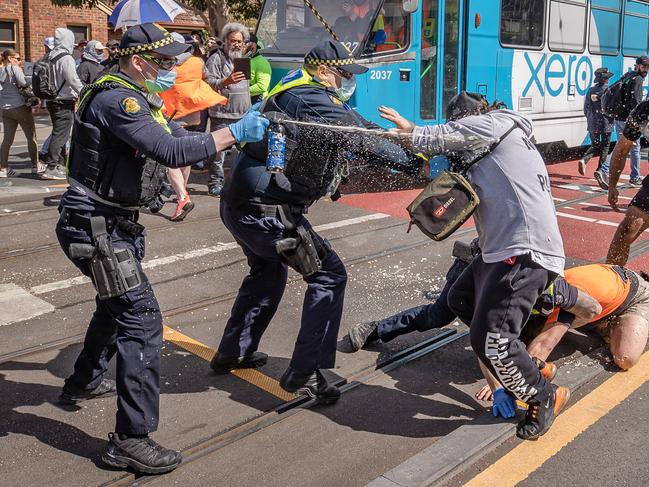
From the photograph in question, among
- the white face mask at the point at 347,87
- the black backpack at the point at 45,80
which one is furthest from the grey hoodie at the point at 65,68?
the white face mask at the point at 347,87

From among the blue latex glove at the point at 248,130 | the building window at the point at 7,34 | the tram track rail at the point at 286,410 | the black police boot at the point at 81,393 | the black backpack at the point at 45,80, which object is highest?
the building window at the point at 7,34

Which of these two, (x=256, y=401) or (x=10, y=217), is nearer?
(x=256, y=401)

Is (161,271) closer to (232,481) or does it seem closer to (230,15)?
(232,481)

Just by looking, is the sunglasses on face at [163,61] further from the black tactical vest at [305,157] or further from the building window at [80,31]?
the building window at [80,31]

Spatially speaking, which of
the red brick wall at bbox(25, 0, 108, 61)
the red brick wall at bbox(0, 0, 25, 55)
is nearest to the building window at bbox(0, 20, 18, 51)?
the red brick wall at bbox(0, 0, 25, 55)

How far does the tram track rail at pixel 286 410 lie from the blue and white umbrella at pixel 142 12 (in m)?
2.23

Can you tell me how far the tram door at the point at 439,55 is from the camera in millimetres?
9953

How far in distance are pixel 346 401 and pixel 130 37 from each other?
2.18 metres

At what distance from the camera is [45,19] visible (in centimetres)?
2314

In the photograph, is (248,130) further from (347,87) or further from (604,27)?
(604,27)

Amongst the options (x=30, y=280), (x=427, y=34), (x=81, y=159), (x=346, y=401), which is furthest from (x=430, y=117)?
(x=81, y=159)

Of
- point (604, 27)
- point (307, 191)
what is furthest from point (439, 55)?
point (307, 191)

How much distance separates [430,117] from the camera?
1039 cm

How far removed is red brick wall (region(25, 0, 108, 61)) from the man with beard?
50.2 feet
